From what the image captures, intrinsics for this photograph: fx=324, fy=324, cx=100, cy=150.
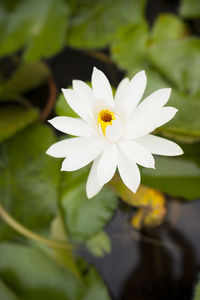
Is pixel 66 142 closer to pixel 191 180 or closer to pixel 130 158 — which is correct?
pixel 130 158

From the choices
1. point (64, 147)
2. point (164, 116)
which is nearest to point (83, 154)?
point (64, 147)

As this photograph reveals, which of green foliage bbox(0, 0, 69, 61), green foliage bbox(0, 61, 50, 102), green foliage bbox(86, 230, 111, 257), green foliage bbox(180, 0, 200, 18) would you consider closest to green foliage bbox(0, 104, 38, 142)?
green foliage bbox(0, 61, 50, 102)

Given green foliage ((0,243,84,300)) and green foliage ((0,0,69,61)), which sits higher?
green foliage ((0,0,69,61))

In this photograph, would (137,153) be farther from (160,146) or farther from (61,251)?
(61,251)

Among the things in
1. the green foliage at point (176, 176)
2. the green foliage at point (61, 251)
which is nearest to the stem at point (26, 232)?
the green foliage at point (61, 251)

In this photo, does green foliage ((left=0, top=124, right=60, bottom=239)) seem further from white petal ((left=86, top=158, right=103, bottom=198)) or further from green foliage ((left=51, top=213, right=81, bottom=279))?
white petal ((left=86, top=158, right=103, bottom=198))

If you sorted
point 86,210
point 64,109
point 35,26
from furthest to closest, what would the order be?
1. point 35,26
2. point 86,210
3. point 64,109
